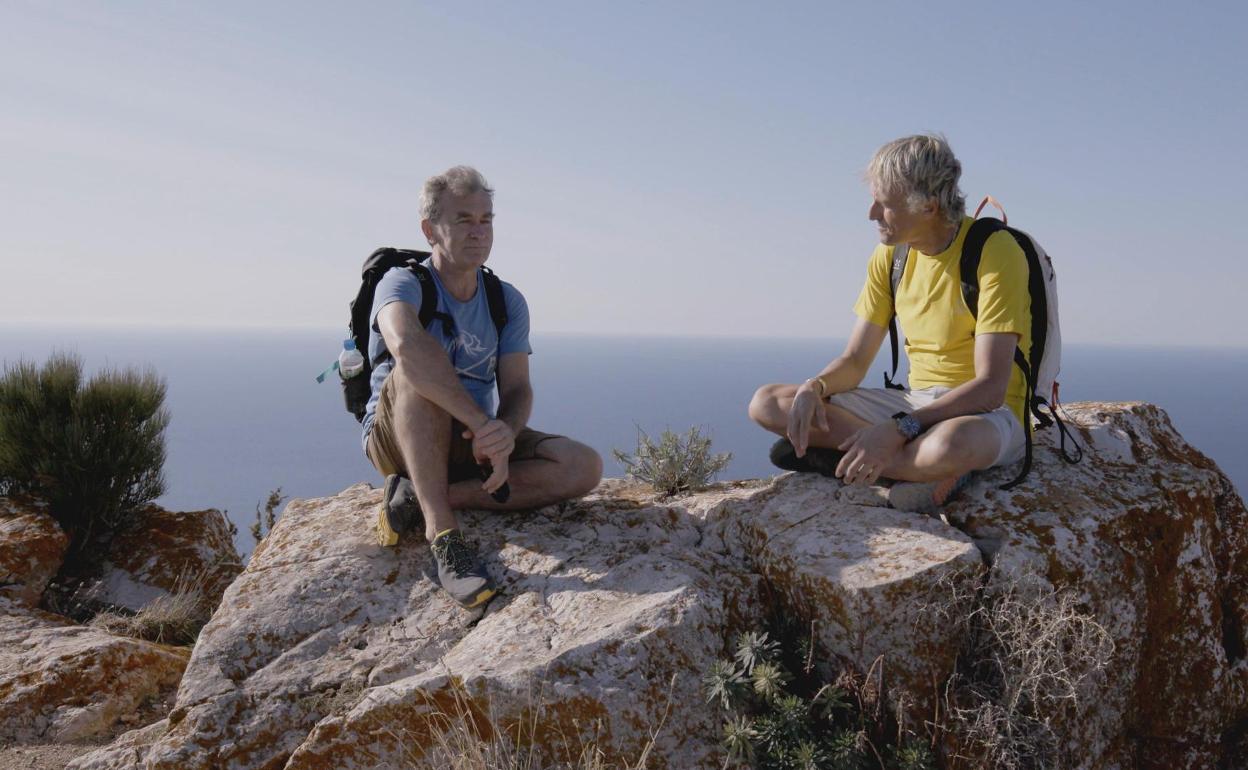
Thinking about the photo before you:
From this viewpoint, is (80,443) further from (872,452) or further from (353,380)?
(872,452)

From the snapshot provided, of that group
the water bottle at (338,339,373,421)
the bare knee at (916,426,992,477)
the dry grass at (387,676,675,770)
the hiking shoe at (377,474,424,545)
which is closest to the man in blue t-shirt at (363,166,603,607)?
the hiking shoe at (377,474,424,545)

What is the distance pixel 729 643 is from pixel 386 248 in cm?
299

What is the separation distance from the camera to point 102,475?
286 inches

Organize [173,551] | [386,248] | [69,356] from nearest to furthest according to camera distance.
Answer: [386,248] < [173,551] < [69,356]

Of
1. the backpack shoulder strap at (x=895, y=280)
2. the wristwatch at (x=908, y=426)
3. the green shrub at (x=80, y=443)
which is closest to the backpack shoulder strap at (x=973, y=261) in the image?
the backpack shoulder strap at (x=895, y=280)

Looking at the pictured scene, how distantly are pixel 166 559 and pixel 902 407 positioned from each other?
21.2 ft

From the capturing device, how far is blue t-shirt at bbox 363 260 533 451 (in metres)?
4.32

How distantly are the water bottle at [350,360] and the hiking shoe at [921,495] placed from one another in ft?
10.3

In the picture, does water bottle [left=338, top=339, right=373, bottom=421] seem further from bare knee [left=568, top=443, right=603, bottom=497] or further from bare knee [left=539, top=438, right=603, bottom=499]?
bare knee [left=568, top=443, right=603, bottom=497]

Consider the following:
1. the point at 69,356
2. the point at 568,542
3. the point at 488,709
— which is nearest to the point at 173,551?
the point at 69,356

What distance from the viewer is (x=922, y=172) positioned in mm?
3953

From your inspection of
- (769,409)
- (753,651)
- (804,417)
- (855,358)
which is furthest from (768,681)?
Result: (855,358)

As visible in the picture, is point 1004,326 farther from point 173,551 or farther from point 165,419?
point 165,419

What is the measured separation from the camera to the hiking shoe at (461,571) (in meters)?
3.85
